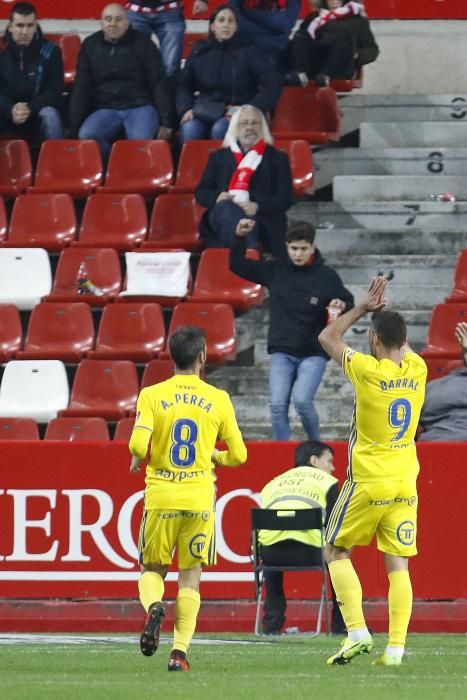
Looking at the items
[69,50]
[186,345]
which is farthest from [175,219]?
[186,345]

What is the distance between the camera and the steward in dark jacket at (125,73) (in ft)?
56.0

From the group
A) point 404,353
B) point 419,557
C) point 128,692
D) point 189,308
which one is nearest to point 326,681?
point 128,692

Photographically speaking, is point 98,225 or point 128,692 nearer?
point 128,692

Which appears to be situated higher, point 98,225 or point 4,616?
point 98,225

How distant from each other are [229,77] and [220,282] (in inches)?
90.5

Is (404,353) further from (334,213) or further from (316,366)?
(334,213)

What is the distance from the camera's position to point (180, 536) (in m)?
9.23

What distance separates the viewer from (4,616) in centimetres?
1306

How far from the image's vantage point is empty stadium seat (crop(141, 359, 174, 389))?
14.5m

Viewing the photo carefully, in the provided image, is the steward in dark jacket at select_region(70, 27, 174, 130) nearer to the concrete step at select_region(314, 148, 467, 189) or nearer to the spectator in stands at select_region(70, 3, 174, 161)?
the spectator in stands at select_region(70, 3, 174, 161)

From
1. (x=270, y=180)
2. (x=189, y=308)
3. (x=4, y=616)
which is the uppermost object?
(x=270, y=180)

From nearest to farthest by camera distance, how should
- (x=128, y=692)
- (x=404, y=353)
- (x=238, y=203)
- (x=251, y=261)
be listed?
(x=128, y=692)
(x=404, y=353)
(x=251, y=261)
(x=238, y=203)

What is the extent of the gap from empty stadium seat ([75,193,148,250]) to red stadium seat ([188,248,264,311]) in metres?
1.03

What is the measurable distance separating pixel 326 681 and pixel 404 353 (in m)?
1.83
